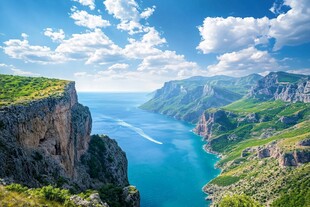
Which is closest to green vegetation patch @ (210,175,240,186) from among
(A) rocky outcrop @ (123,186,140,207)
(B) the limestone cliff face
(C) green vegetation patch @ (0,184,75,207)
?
(B) the limestone cliff face

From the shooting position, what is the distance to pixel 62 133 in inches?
2660

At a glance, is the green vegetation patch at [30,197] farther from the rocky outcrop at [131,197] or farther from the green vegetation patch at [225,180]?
the green vegetation patch at [225,180]

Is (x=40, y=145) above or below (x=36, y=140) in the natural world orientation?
below

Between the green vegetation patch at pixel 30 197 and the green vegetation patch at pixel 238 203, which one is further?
the green vegetation patch at pixel 238 203

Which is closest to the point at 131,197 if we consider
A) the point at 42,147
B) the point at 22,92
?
the point at 42,147

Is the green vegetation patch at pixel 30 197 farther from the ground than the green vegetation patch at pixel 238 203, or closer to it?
farther from the ground

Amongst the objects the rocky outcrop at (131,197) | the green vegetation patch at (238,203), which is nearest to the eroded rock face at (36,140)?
the rocky outcrop at (131,197)

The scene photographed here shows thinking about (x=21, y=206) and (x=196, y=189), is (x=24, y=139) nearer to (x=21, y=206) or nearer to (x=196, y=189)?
(x=21, y=206)

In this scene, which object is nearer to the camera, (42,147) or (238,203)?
(42,147)

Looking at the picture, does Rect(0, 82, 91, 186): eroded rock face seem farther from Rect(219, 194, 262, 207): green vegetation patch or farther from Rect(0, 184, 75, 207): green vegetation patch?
Rect(219, 194, 262, 207): green vegetation patch

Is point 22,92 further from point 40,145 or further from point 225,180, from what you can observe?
point 225,180

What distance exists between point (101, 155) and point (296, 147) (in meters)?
152

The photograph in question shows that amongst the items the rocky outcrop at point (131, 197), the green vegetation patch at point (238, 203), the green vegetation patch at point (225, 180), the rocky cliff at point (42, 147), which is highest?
the rocky cliff at point (42, 147)

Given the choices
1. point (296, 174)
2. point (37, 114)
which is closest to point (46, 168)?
point (37, 114)
